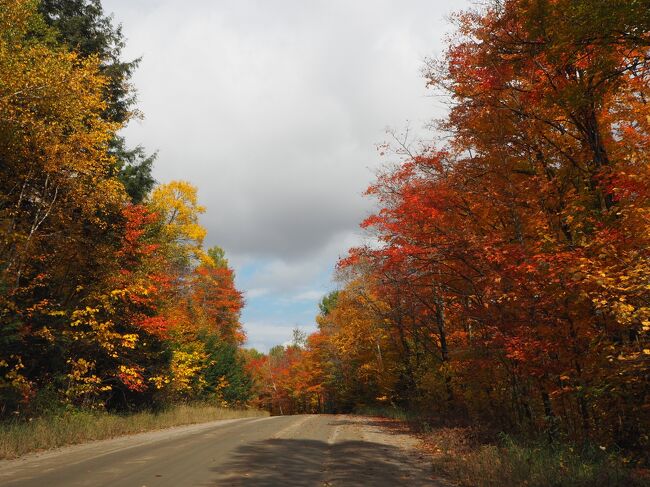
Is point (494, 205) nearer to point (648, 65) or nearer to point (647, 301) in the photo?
point (648, 65)

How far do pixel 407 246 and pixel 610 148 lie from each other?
6.63 m

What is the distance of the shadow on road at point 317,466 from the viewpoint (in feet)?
25.8

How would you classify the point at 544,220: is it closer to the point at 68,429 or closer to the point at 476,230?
the point at 476,230

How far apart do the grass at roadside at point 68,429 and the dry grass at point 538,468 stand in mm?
10530

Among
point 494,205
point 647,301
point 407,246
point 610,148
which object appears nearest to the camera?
point 647,301

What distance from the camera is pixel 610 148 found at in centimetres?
1220

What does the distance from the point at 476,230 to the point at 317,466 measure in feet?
29.0

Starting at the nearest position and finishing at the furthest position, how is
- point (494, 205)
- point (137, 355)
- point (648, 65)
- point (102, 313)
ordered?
1. point (648, 65)
2. point (494, 205)
3. point (102, 313)
4. point (137, 355)

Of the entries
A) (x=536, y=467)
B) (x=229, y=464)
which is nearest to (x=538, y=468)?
(x=536, y=467)

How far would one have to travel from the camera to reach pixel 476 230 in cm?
1450

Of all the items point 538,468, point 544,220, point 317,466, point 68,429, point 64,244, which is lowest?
point 538,468

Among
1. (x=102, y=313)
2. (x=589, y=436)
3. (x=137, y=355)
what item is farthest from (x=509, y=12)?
(x=137, y=355)

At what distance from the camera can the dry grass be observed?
6.77 m

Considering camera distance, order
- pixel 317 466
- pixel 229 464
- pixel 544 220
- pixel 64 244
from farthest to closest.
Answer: pixel 64 244 → pixel 544 220 → pixel 229 464 → pixel 317 466
